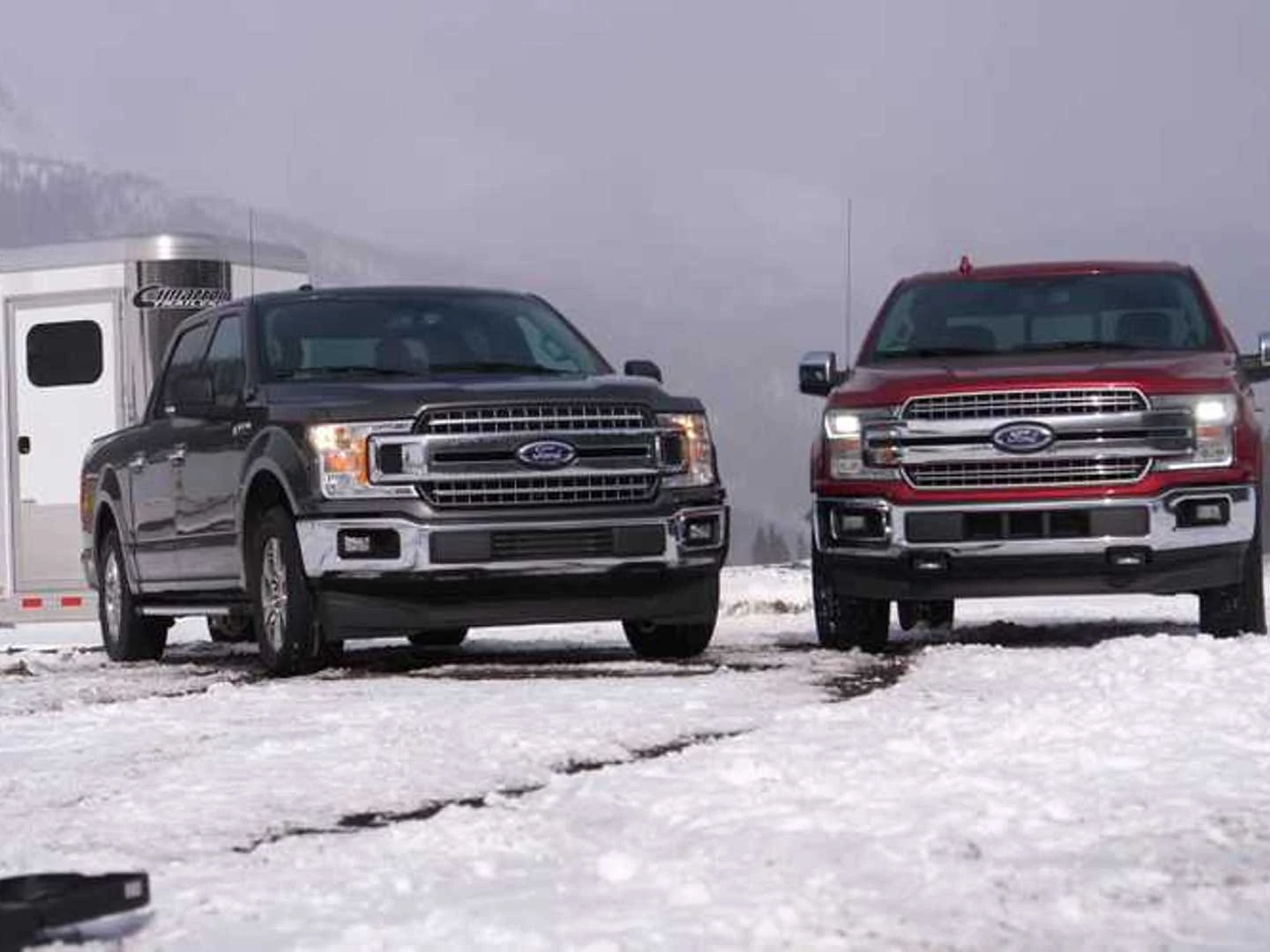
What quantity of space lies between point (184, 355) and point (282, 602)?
2790 millimetres

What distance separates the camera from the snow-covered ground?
4473 millimetres

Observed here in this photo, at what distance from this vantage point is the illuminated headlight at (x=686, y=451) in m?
10.2

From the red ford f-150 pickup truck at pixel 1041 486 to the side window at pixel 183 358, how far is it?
3222 millimetres

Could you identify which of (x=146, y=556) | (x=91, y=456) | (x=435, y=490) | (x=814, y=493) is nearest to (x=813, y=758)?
(x=435, y=490)

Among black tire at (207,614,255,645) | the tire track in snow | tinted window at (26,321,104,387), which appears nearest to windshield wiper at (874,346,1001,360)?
the tire track in snow

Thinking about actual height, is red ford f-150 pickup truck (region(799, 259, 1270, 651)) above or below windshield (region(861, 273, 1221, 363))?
below

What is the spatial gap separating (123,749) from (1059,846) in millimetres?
3317

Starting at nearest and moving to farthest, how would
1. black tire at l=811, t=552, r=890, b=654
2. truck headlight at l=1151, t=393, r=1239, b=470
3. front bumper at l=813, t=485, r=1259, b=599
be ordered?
1. front bumper at l=813, t=485, r=1259, b=599
2. truck headlight at l=1151, t=393, r=1239, b=470
3. black tire at l=811, t=552, r=890, b=654

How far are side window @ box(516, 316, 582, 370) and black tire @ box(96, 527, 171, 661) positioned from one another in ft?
8.49

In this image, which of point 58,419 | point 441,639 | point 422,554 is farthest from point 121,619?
point 58,419

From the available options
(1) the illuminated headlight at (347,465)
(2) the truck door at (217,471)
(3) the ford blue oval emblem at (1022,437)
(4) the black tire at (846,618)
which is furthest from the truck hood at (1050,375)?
(2) the truck door at (217,471)

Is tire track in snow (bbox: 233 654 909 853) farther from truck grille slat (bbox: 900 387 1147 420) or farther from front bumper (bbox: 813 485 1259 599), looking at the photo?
truck grille slat (bbox: 900 387 1147 420)

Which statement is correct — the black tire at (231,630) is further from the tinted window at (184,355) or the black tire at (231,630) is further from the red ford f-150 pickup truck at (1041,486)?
the red ford f-150 pickup truck at (1041,486)

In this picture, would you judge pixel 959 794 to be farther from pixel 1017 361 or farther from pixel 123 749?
pixel 1017 361
